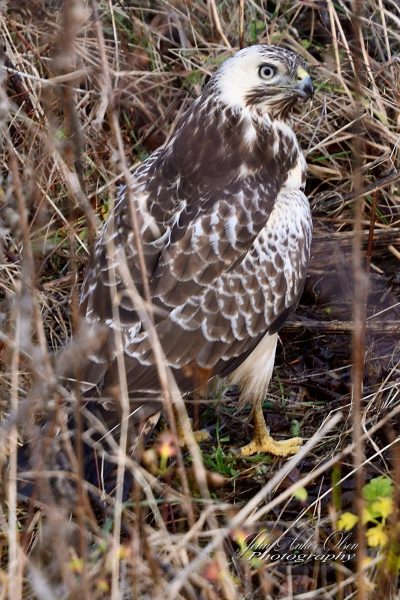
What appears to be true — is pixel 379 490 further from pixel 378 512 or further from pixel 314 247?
pixel 314 247

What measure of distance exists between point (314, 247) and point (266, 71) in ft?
3.89

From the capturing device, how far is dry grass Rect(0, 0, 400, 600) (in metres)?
3.45

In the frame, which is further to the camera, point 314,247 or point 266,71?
point 314,247

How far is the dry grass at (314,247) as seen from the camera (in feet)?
11.3

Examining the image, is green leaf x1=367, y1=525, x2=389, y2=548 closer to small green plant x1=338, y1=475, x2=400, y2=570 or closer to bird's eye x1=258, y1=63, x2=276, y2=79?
small green plant x1=338, y1=475, x2=400, y2=570

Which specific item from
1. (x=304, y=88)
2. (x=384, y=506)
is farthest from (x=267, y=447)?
(x=304, y=88)

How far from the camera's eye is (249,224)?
3.88 m

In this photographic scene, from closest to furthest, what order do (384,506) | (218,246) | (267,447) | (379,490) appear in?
1. (384,506)
2. (379,490)
3. (218,246)
4. (267,447)

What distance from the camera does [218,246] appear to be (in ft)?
12.6

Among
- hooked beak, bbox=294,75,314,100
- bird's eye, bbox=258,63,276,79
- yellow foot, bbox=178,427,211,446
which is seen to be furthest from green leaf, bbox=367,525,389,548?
bird's eye, bbox=258,63,276,79

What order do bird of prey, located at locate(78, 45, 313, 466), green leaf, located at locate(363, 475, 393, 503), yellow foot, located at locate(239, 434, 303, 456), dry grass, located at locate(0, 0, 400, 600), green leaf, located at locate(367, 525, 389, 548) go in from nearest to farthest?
1. green leaf, located at locate(367, 525, 389, 548)
2. green leaf, located at locate(363, 475, 393, 503)
3. dry grass, located at locate(0, 0, 400, 600)
4. bird of prey, located at locate(78, 45, 313, 466)
5. yellow foot, located at locate(239, 434, 303, 456)

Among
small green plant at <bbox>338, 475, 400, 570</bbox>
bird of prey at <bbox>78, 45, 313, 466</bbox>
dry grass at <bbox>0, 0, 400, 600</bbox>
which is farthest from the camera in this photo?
bird of prey at <bbox>78, 45, 313, 466</bbox>

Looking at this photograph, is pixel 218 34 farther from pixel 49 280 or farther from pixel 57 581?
pixel 57 581

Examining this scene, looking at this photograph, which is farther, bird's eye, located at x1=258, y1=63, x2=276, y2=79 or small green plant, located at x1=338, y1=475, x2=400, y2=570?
bird's eye, located at x1=258, y1=63, x2=276, y2=79
